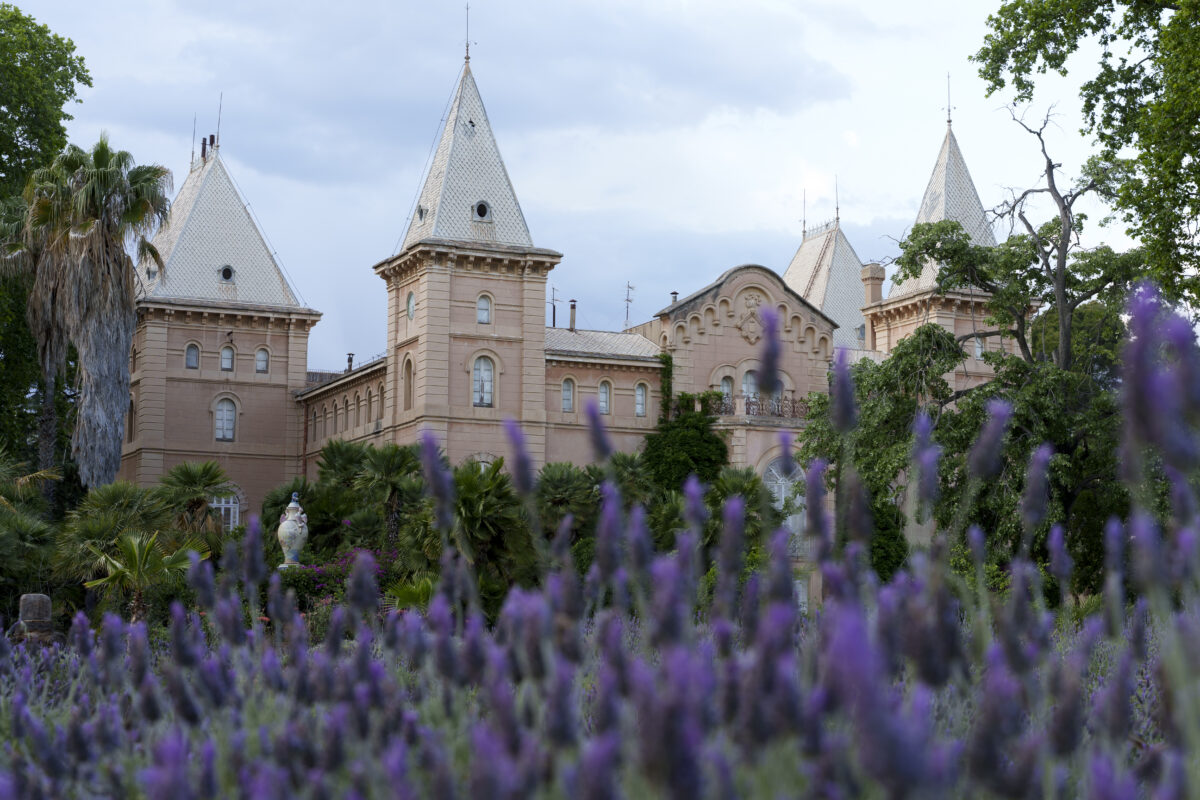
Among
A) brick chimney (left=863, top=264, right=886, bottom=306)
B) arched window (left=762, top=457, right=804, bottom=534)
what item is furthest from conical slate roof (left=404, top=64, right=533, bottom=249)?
brick chimney (left=863, top=264, right=886, bottom=306)

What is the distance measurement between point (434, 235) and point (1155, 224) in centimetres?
2408

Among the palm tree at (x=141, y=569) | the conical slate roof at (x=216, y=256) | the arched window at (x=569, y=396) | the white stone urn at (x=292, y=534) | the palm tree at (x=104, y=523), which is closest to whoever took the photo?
the palm tree at (x=141, y=569)

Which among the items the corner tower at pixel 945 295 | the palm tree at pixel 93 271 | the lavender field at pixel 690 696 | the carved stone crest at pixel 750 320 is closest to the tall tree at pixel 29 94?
the palm tree at pixel 93 271

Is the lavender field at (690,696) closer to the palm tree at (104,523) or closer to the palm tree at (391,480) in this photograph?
the palm tree at (104,523)

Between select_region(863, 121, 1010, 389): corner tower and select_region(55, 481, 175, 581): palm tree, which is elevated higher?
select_region(863, 121, 1010, 389): corner tower

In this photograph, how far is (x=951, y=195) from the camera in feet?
154

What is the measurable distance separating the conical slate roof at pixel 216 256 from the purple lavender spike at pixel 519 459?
149 feet

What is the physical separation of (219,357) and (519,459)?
1842 inches

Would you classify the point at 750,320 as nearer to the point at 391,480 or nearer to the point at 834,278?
the point at 834,278

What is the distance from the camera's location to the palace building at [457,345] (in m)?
43.3

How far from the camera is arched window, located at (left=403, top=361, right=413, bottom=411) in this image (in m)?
44.0

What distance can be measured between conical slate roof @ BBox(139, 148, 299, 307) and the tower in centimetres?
3

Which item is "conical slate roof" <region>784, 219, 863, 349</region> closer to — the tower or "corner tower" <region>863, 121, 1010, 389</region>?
"corner tower" <region>863, 121, 1010, 389</region>

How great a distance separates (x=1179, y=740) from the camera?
3.55m
